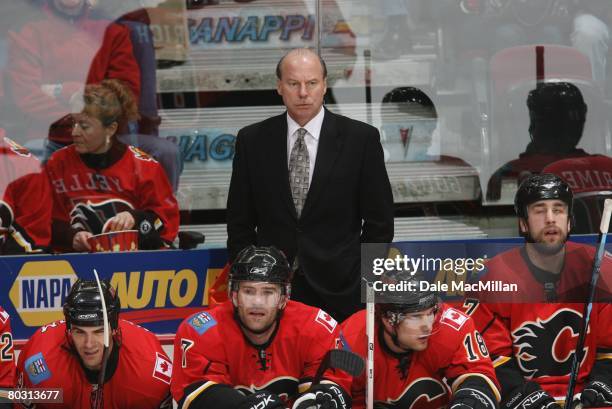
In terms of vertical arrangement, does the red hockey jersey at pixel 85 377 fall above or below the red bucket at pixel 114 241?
below

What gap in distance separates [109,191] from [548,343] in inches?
93.3

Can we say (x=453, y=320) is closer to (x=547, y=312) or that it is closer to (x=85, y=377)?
(x=547, y=312)

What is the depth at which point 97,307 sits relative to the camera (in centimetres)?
436

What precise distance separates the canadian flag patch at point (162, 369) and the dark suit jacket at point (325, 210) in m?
0.50

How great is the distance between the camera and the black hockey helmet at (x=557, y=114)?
20.3 feet

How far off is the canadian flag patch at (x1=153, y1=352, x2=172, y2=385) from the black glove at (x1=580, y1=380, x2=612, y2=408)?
161cm

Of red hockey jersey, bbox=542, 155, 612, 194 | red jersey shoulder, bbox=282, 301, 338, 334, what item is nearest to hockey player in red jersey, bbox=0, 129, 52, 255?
red jersey shoulder, bbox=282, 301, 338, 334

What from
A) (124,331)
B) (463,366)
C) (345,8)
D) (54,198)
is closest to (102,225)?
(54,198)

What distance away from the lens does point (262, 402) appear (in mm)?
3957

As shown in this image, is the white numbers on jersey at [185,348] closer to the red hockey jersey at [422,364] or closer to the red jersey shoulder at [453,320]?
the red hockey jersey at [422,364]

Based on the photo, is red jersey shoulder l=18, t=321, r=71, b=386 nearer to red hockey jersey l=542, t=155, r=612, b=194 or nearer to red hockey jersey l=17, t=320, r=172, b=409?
red hockey jersey l=17, t=320, r=172, b=409

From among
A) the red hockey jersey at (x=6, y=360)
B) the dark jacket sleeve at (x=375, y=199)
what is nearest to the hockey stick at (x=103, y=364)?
the red hockey jersey at (x=6, y=360)

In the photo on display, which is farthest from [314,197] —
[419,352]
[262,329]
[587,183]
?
[587,183]

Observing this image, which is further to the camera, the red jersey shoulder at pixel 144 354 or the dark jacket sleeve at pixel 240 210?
the dark jacket sleeve at pixel 240 210
